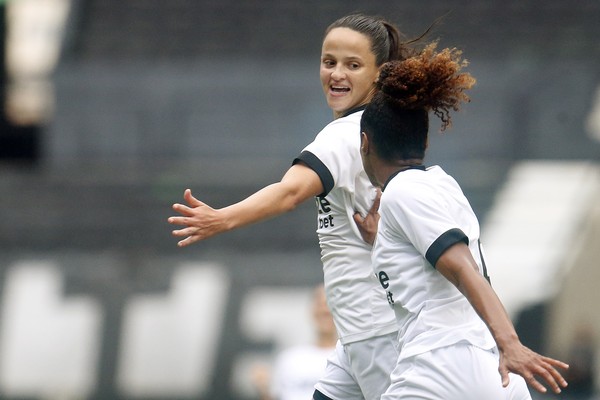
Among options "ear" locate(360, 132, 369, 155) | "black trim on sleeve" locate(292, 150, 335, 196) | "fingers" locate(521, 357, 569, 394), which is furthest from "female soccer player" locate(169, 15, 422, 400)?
"fingers" locate(521, 357, 569, 394)

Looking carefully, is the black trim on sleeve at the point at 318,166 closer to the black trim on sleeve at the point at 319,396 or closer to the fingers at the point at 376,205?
the fingers at the point at 376,205

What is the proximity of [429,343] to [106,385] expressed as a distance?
7.71 m

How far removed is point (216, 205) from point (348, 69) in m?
6.80

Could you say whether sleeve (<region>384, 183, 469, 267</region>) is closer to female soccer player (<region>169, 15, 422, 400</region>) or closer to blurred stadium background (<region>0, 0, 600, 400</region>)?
female soccer player (<region>169, 15, 422, 400</region>)

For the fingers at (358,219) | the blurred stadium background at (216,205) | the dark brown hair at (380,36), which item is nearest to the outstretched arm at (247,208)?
the fingers at (358,219)

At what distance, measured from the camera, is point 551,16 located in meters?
15.0

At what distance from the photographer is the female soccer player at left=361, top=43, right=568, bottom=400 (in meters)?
3.64

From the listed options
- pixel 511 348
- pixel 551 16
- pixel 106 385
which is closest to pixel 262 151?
pixel 106 385

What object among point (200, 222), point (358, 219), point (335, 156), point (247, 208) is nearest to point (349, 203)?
point (358, 219)

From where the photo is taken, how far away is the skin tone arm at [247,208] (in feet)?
12.6

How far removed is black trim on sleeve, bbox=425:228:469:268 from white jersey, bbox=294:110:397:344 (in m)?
0.65

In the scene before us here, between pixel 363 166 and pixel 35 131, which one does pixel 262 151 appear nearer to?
pixel 35 131

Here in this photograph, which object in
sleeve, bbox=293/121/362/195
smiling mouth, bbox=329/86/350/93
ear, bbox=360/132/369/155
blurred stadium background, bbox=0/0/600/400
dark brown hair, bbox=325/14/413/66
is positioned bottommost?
blurred stadium background, bbox=0/0/600/400

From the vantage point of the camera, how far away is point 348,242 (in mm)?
4387
